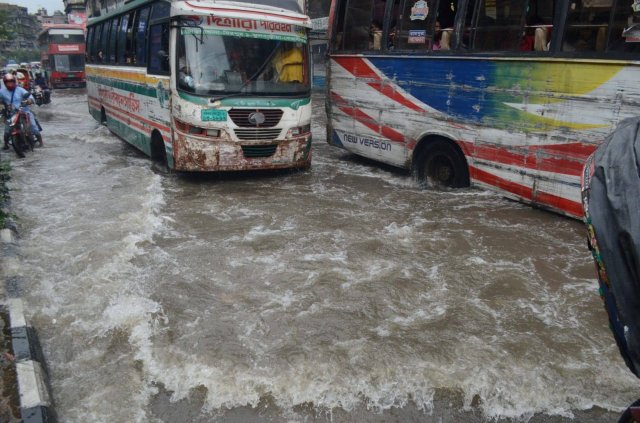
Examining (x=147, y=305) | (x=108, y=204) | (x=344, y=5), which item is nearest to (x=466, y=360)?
(x=147, y=305)

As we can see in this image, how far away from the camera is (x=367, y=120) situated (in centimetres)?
892

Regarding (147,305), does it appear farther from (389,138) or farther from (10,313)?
(389,138)

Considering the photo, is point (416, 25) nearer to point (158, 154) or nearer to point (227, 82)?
point (227, 82)

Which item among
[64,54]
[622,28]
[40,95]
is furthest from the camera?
[64,54]

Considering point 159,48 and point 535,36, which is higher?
point 535,36

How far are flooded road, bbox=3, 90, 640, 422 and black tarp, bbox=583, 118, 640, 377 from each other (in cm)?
170

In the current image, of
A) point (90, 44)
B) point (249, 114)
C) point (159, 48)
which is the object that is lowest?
point (249, 114)

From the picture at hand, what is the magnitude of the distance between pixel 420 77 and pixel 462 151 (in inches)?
51.3

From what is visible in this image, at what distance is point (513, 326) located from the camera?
4156 millimetres

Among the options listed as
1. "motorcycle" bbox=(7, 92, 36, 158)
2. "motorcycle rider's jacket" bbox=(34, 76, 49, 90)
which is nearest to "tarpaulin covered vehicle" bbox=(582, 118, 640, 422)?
"motorcycle" bbox=(7, 92, 36, 158)

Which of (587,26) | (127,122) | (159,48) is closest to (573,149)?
(587,26)

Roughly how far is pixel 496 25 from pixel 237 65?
3692 mm

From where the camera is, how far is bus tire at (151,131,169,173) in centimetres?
923

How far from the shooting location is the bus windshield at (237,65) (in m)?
7.54
